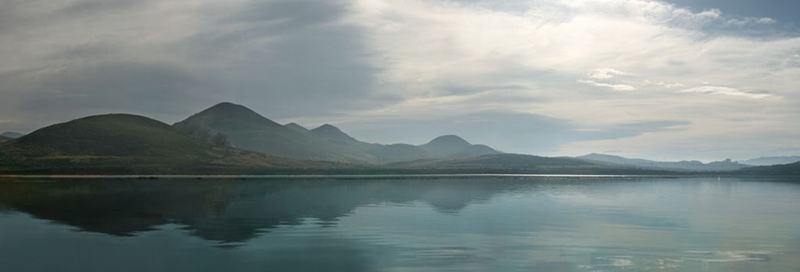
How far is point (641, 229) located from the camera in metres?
49.8

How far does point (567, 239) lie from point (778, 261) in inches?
509

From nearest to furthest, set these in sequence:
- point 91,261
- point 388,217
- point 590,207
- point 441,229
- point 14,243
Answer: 1. point 91,261
2. point 14,243
3. point 441,229
4. point 388,217
5. point 590,207

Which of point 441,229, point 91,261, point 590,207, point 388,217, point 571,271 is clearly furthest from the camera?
point 590,207

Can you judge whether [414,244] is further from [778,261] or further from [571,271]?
[778,261]

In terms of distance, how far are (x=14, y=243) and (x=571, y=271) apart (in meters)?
34.7

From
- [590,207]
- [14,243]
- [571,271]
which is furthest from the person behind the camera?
[590,207]

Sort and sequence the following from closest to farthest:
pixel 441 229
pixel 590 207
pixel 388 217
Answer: pixel 441 229, pixel 388 217, pixel 590 207

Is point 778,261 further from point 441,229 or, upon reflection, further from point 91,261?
point 91,261

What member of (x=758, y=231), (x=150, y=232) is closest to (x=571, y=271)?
(x=758, y=231)

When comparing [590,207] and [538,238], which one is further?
[590,207]

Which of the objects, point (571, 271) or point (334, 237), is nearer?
point (571, 271)

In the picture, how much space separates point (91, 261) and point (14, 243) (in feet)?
35.1

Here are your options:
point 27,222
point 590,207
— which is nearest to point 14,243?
point 27,222

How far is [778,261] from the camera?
3366 centimetres
